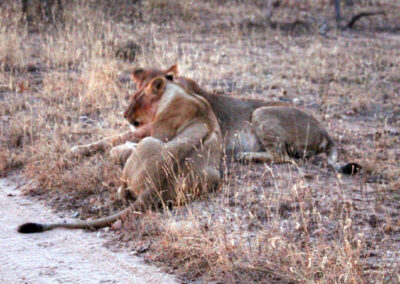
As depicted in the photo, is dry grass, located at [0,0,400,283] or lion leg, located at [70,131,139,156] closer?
dry grass, located at [0,0,400,283]

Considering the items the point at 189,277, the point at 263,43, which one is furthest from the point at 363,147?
the point at 263,43

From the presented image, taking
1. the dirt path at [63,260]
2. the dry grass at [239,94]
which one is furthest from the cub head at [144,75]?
the dirt path at [63,260]

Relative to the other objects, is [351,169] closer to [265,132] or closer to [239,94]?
[265,132]

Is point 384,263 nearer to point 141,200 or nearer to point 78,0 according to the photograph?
point 141,200

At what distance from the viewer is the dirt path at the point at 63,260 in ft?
14.7

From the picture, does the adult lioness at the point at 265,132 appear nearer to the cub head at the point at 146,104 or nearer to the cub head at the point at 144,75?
the cub head at the point at 144,75

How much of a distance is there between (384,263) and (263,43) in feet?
31.9

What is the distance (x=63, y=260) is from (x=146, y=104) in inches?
99.7

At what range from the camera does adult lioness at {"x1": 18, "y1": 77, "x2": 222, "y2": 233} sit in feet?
18.6

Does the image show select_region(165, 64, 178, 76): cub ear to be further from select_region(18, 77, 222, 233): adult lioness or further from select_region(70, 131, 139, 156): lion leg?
select_region(70, 131, 139, 156): lion leg

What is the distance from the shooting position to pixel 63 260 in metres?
4.78

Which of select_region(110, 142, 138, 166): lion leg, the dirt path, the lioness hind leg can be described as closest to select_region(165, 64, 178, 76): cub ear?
select_region(110, 142, 138, 166): lion leg

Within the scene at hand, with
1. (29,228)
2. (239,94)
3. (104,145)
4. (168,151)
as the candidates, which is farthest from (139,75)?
(239,94)

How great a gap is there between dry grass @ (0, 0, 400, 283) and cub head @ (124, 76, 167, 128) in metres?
0.58
